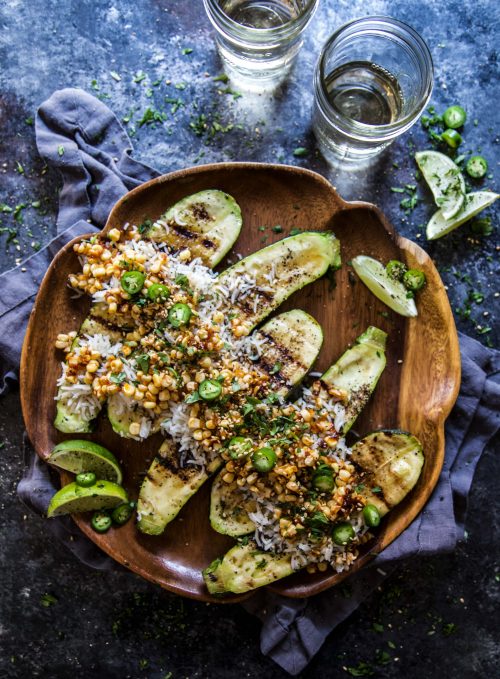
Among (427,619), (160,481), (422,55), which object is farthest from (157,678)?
(422,55)

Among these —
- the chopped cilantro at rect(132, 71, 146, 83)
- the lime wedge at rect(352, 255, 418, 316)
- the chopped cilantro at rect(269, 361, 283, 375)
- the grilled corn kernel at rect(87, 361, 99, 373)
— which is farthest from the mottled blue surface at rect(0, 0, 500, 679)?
the chopped cilantro at rect(269, 361, 283, 375)

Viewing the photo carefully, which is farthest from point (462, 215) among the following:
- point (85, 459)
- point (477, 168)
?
point (85, 459)

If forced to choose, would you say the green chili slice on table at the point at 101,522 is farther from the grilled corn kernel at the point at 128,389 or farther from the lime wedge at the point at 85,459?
the grilled corn kernel at the point at 128,389

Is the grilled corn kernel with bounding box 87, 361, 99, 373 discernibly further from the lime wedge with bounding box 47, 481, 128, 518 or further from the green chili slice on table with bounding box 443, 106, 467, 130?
the green chili slice on table with bounding box 443, 106, 467, 130

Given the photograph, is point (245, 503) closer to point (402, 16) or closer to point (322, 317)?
point (322, 317)

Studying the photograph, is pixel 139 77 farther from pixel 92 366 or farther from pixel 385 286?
pixel 385 286
